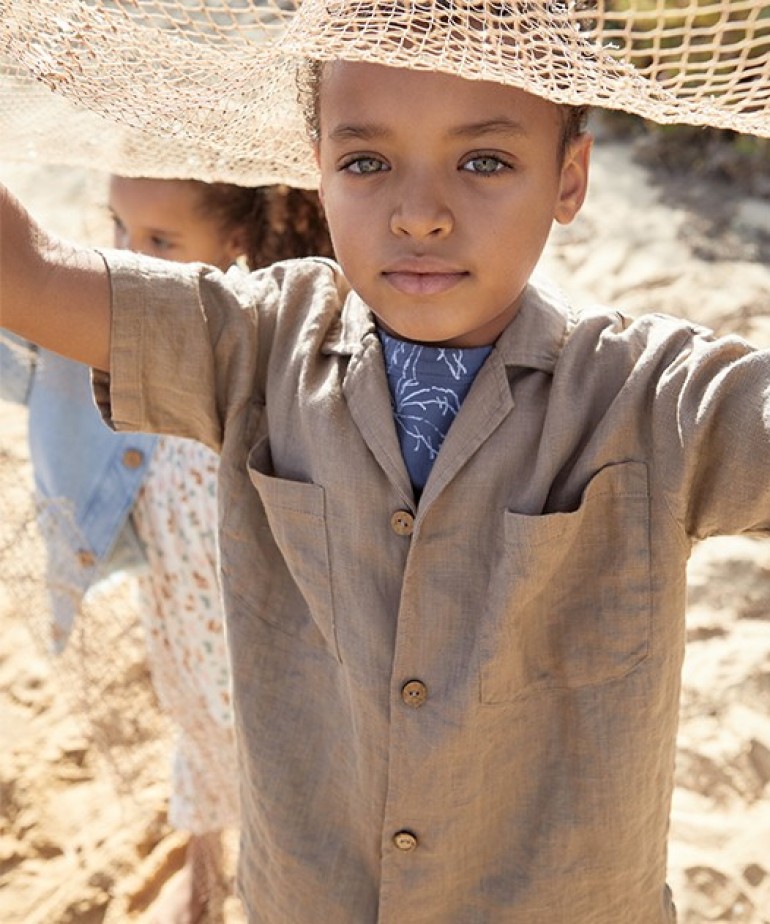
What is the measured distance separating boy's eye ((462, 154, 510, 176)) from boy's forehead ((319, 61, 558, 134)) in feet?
0.14

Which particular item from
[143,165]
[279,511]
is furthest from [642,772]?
[143,165]

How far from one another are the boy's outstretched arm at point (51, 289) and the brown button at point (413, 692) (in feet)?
1.76

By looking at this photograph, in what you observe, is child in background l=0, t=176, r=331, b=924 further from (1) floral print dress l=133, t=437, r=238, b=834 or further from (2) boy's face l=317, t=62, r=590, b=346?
(2) boy's face l=317, t=62, r=590, b=346

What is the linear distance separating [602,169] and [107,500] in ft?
12.8

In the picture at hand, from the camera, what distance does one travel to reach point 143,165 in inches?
71.3

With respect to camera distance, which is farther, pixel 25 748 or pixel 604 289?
pixel 604 289

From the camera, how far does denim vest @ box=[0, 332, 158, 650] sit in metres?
2.22

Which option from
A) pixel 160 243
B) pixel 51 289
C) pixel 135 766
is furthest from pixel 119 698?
pixel 51 289

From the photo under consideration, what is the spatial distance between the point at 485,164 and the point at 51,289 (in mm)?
524

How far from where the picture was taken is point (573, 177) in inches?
54.9

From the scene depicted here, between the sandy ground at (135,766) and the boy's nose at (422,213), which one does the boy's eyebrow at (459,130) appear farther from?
the sandy ground at (135,766)

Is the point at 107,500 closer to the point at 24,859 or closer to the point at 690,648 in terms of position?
the point at 24,859

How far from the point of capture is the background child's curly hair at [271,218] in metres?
2.27

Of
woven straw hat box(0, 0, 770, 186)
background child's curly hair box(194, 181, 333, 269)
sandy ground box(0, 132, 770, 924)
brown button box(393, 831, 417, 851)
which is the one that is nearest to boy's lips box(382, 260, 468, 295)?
woven straw hat box(0, 0, 770, 186)
